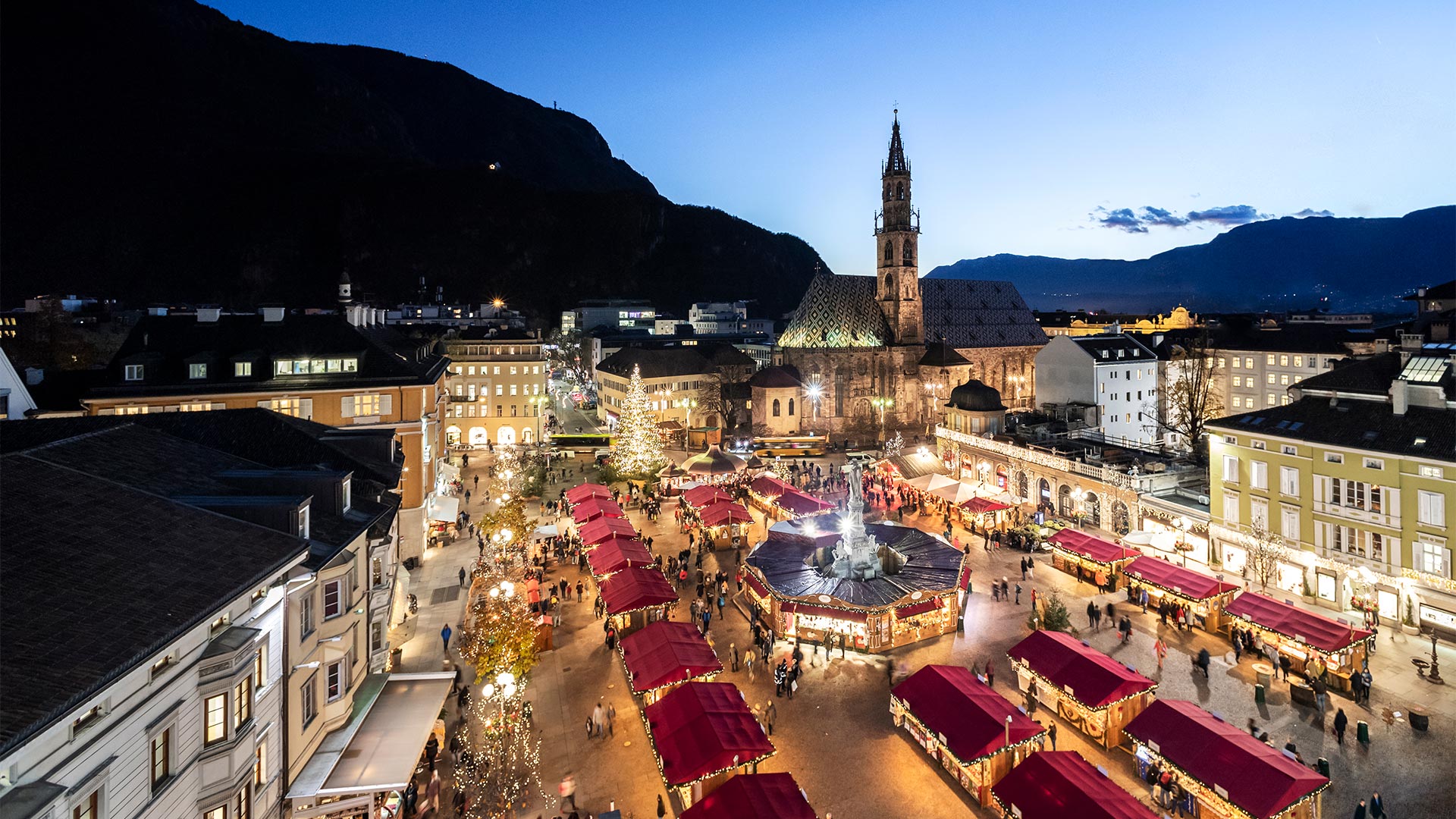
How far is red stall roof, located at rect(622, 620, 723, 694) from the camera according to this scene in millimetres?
20969

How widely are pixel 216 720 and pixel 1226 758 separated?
70.6ft

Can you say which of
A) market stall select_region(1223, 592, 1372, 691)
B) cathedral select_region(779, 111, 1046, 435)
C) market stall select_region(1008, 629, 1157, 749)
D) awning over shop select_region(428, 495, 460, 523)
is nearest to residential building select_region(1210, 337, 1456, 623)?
Answer: market stall select_region(1223, 592, 1372, 691)

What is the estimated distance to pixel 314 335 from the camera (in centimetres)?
3722

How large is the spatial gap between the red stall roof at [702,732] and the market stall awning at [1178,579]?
18925mm

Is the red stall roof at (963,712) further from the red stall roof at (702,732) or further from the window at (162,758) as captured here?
the window at (162,758)

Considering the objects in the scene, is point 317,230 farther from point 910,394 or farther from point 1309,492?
point 1309,492

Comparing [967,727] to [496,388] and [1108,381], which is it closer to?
[1108,381]

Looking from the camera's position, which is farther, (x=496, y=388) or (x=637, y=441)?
(x=496, y=388)

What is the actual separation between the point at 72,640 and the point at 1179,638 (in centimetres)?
3210

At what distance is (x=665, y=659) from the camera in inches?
849

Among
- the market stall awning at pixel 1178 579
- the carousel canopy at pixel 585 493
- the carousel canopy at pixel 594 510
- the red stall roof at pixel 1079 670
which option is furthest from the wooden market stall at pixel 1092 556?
the carousel canopy at pixel 585 493

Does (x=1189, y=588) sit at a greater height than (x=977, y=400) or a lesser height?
lesser

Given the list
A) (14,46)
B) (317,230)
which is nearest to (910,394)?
(317,230)

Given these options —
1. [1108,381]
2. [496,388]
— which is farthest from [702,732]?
[1108,381]
